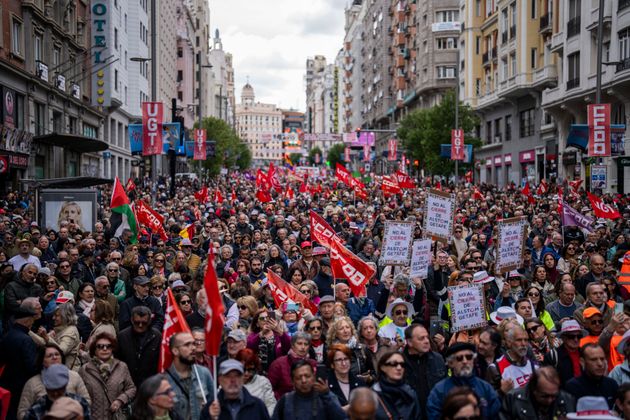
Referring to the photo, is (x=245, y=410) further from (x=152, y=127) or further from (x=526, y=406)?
(x=152, y=127)

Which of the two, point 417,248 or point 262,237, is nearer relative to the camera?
point 417,248

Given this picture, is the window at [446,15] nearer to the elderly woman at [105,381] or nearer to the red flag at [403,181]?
the red flag at [403,181]

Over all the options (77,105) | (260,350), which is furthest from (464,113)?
(260,350)

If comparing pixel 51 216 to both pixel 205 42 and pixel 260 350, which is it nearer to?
pixel 260 350

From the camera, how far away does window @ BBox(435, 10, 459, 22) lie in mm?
69000

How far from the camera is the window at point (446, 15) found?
69000mm

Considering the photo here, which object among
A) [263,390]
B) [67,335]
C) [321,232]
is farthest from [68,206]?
[263,390]

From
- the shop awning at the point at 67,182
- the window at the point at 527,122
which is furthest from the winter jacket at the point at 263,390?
the window at the point at 527,122

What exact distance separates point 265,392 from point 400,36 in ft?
262

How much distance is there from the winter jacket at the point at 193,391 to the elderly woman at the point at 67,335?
194 centimetres

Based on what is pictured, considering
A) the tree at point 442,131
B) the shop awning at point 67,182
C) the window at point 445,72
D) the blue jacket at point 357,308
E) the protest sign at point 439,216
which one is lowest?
the blue jacket at point 357,308

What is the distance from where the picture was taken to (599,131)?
21984 millimetres

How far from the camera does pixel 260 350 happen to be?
7652mm

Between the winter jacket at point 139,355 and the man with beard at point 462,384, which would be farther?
the winter jacket at point 139,355
